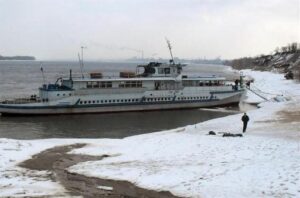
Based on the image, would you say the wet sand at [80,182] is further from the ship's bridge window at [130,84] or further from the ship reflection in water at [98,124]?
the ship's bridge window at [130,84]

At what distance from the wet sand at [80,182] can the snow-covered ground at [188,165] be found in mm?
405

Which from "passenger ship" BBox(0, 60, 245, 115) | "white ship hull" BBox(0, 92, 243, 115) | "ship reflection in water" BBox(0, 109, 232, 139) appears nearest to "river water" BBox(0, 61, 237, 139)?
"ship reflection in water" BBox(0, 109, 232, 139)

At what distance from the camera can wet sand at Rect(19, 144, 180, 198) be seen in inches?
606

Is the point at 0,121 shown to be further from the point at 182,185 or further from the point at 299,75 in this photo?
the point at 299,75

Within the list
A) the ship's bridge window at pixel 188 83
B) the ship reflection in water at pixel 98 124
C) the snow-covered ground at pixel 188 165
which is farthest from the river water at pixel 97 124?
the snow-covered ground at pixel 188 165

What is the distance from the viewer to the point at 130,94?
2023 inches

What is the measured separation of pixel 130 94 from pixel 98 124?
35.8 ft

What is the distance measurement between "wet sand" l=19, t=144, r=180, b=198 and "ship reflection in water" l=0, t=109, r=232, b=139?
1152 cm

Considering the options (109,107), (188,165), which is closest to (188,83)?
(109,107)

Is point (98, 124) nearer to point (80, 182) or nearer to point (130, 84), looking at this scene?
point (130, 84)

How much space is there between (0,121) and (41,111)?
5219mm

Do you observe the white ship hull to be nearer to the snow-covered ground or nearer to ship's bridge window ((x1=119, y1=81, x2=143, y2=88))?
Result: ship's bridge window ((x1=119, y1=81, x2=143, y2=88))

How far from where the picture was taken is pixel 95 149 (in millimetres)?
23984

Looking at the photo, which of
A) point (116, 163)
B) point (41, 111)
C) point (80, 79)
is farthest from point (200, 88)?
point (116, 163)
